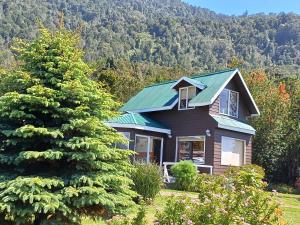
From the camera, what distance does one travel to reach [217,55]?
141250mm

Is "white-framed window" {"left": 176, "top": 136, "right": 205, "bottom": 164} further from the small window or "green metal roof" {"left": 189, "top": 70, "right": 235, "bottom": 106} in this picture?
"green metal roof" {"left": 189, "top": 70, "right": 235, "bottom": 106}

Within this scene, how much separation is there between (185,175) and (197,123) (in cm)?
532

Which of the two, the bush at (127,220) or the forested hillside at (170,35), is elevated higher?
the forested hillside at (170,35)

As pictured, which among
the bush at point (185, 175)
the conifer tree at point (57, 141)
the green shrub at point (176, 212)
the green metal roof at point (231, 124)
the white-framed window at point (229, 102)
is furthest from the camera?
the white-framed window at point (229, 102)

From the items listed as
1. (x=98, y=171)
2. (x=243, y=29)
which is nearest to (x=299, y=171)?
(x=98, y=171)

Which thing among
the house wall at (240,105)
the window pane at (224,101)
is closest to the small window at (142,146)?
the house wall at (240,105)

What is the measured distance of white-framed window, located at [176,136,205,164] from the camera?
25.0 m

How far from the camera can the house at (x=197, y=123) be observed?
78.8 ft

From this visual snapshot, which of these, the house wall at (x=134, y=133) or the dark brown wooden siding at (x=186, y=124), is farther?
the house wall at (x=134, y=133)

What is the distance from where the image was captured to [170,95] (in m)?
27.1

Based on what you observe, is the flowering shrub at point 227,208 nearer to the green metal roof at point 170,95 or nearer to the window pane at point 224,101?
the green metal roof at point 170,95

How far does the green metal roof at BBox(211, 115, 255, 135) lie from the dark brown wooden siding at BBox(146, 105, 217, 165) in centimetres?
36

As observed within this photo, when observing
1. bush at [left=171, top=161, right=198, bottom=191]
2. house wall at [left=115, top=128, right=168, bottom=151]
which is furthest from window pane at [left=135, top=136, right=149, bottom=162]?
bush at [left=171, top=161, right=198, bottom=191]

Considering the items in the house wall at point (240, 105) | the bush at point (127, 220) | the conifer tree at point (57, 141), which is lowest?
the bush at point (127, 220)
